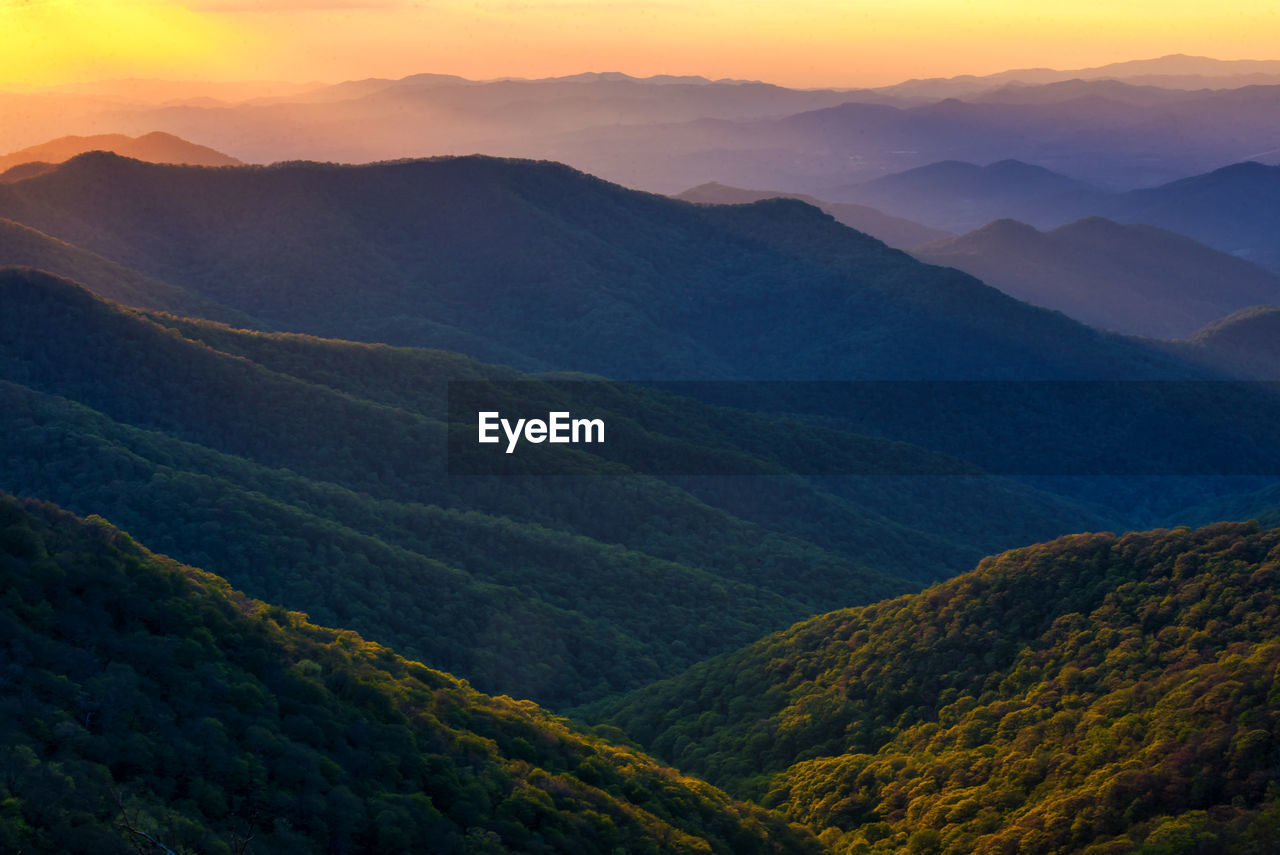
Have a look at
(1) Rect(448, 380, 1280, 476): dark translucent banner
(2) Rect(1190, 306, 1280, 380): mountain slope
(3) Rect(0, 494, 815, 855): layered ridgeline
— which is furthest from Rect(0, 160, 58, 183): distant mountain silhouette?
(2) Rect(1190, 306, 1280, 380): mountain slope

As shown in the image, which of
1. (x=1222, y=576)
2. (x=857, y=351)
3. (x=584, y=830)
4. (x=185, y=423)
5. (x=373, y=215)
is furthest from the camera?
(x=373, y=215)

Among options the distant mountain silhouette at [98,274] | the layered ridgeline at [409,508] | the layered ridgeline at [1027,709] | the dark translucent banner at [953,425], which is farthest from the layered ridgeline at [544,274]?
the layered ridgeline at [1027,709]

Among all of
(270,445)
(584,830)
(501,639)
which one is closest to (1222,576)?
(584,830)

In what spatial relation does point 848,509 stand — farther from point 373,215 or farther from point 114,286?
point 373,215

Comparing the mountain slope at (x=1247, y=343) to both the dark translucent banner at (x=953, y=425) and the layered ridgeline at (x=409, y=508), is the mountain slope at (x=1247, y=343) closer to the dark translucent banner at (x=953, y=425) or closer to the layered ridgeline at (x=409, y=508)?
the dark translucent banner at (x=953, y=425)

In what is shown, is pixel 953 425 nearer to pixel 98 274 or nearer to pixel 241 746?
pixel 98 274

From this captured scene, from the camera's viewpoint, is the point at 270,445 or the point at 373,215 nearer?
the point at 270,445

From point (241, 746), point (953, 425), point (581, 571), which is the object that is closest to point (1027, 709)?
point (241, 746)

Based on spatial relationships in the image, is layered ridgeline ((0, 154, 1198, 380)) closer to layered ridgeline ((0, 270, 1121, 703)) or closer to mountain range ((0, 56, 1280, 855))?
mountain range ((0, 56, 1280, 855))

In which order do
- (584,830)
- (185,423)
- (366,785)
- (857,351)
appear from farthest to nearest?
(857,351) → (185,423) → (584,830) → (366,785)
